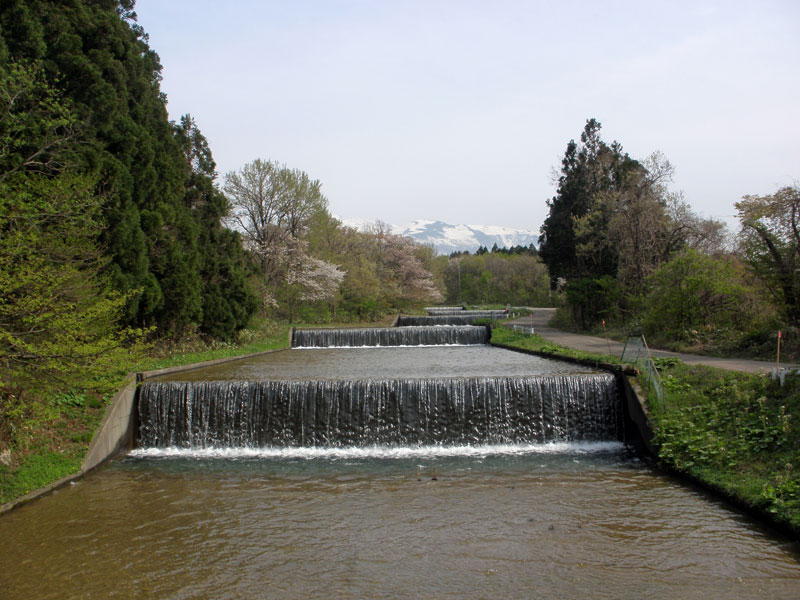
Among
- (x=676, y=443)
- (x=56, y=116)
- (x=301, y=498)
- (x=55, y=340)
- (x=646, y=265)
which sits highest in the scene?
(x=56, y=116)

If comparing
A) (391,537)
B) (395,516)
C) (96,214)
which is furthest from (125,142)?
(391,537)

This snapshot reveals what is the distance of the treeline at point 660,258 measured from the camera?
13148 mm

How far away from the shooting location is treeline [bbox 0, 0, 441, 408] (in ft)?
24.2

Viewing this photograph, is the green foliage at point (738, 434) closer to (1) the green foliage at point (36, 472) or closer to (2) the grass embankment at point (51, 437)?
(2) the grass embankment at point (51, 437)

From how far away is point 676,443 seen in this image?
8.59 m

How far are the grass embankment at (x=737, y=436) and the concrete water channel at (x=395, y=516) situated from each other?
0.34 metres

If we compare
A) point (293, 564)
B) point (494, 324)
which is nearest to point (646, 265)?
point (494, 324)

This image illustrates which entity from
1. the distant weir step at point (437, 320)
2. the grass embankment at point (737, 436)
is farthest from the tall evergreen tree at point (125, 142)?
the distant weir step at point (437, 320)

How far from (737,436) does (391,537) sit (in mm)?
4983

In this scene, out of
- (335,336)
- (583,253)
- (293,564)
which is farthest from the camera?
(583,253)

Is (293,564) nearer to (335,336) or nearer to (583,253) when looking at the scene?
(335,336)

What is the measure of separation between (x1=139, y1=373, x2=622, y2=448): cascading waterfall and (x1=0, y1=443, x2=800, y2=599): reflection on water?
4.35 ft

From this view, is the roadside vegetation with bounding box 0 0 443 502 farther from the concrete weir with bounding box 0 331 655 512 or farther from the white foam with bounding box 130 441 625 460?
the white foam with bounding box 130 441 625 460

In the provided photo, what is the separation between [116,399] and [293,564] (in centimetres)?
589
